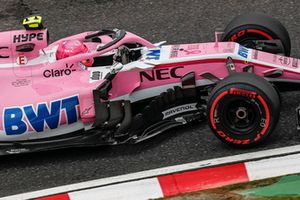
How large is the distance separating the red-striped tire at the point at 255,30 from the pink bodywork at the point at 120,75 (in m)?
0.50

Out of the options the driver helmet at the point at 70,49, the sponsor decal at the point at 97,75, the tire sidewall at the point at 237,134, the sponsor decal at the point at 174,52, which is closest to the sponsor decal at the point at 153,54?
the sponsor decal at the point at 174,52

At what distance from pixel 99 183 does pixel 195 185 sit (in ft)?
2.89

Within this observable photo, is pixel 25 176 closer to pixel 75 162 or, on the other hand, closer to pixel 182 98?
pixel 75 162

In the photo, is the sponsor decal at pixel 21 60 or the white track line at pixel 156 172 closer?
the white track line at pixel 156 172

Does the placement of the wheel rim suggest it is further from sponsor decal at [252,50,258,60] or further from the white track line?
sponsor decal at [252,50,258,60]

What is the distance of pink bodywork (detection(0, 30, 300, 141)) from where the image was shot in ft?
23.2

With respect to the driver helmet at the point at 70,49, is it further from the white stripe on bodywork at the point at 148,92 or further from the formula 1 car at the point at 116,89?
the white stripe on bodywork at the point at 148,92

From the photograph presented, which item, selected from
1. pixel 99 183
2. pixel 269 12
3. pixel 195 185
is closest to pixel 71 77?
pixel 99 183

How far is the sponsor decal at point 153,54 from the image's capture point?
23.7 feet

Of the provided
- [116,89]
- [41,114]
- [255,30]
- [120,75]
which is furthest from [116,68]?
[255,30]

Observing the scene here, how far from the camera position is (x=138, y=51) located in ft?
24.3

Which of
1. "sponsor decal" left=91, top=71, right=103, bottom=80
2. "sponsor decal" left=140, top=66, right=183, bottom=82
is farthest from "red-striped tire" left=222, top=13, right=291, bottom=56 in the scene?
"sponsor decal" left=91, top=71, right=103, bottom=80

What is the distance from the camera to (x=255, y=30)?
7773 mm

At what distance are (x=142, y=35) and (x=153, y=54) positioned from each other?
251 centimetres
